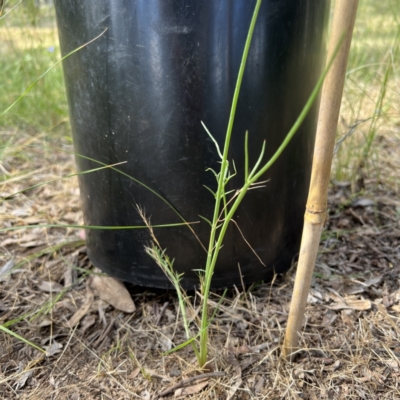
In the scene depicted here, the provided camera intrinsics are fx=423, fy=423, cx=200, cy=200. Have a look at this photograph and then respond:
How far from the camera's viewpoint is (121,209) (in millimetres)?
1005

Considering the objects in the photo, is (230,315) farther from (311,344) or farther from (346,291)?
(346,291)

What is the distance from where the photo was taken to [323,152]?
2.29 feet

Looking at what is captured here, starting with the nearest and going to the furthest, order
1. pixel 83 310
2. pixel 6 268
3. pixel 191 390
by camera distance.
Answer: pixel 191 390
pixel 83 310
pixel 6 268

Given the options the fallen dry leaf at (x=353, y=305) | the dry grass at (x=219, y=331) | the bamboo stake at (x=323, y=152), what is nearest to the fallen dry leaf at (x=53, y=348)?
the dry grass at (x=219, y=331)

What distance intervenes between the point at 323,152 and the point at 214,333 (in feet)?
1.77

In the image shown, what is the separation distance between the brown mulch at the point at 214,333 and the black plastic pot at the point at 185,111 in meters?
0.12

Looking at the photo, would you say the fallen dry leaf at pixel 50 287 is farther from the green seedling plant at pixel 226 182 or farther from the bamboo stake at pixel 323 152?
the bamboo stake at pixel 323 152

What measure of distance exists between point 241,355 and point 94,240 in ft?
1.57

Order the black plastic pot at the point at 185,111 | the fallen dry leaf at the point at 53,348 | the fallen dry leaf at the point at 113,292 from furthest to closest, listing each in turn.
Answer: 1. the fallen dry leaf at the point at 113,292
2. the fallen dry leaf at the point at 53,348
3. the black plastic pot at the point at 185,111

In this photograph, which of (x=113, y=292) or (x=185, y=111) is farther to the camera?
(x=113, y=292)

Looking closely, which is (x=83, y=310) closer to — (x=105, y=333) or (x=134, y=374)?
(x=105, y=333)

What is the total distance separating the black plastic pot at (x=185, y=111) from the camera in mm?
833

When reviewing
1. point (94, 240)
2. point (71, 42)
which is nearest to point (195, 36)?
point (71, 42)

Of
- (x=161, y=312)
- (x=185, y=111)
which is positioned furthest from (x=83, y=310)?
(x=185, y=111)
